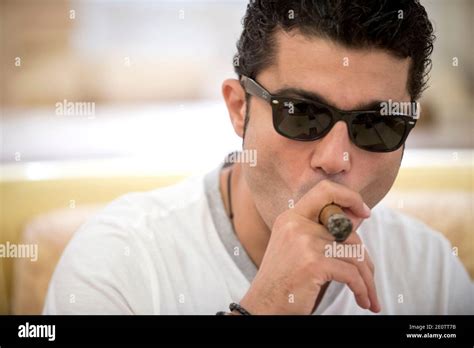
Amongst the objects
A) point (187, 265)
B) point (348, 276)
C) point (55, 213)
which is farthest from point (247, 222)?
point (55, 213)

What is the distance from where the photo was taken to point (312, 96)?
1.25 meters

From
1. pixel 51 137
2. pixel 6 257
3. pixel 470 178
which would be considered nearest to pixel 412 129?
pixel 470 178

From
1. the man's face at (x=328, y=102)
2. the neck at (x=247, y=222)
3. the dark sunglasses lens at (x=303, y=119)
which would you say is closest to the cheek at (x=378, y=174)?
the man's face at (x=328, y=102)

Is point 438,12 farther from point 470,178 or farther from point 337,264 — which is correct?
point 337,264

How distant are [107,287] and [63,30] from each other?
0.52 meters

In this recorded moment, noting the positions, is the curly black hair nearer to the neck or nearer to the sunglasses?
the sunglasses

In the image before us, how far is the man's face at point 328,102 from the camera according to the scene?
4.10ft

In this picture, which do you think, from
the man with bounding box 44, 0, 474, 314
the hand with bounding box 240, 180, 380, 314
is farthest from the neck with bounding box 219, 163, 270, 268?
the hand with bounding box 240, 180, 380, 314

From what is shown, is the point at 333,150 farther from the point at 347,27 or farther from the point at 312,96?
the point at 347,27

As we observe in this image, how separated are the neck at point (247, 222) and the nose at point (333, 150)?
0.66ft

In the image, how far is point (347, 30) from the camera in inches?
48.8

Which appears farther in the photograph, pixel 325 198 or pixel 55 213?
pixel 55 213

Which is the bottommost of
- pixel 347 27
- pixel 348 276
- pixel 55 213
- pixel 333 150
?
pixel 348 276

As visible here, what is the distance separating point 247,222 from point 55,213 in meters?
0.41
